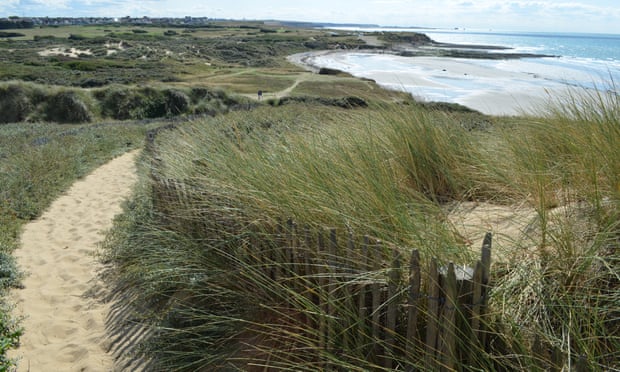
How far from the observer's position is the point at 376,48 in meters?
100

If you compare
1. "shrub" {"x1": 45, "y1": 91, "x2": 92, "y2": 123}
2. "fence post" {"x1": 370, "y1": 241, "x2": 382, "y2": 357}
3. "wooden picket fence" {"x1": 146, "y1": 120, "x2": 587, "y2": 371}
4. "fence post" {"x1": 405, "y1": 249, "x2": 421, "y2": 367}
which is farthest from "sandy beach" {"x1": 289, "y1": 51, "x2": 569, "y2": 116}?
"fence post" {"x1": 405, "y1": 249, "x2": 421, "y2": 367}

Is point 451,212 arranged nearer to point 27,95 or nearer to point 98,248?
point 98,248

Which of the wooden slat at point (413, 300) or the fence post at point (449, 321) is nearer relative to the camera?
the fence post at point (449, 321)

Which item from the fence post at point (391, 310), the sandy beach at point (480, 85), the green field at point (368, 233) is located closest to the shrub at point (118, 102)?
the sandy beach at point (480, 85)

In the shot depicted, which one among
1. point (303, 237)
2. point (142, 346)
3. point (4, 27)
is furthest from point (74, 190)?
point (4, 27)

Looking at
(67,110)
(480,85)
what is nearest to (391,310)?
(67,110)

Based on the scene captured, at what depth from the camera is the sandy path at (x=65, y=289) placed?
12.6 ft

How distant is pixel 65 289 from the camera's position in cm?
502

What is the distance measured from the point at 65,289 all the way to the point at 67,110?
25.4 meters

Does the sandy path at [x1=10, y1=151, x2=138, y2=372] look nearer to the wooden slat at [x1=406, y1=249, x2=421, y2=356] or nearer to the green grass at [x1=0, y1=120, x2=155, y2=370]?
the green grass at [x1=0, y1=120, x2=155, y2=370]

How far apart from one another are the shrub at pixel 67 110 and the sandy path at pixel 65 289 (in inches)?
Result: 805

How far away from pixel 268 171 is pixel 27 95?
2919 cm

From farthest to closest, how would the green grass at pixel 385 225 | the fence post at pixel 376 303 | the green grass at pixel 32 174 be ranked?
the green grass at pixel 32 174
the fence post at pixel 376 303
the green grass at pixel 385 225

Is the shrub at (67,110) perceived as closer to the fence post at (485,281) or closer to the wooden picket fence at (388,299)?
the wooden picket fence at (388,299)
